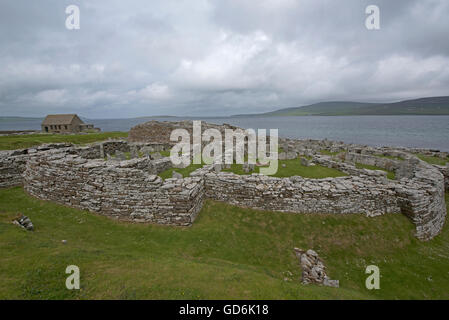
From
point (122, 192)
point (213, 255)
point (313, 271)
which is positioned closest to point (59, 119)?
point (122, 192)

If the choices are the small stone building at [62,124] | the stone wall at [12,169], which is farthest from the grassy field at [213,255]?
the small stone building at [62,124]

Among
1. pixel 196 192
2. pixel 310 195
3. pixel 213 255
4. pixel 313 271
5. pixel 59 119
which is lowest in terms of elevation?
pixel 313 271

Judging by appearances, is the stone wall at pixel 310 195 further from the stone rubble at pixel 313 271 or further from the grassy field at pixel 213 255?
the stone rubble at pixel 313 271

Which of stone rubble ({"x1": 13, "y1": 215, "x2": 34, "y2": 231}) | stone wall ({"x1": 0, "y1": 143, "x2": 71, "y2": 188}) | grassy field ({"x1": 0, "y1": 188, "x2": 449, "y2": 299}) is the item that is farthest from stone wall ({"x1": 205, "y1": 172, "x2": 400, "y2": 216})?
stone wall ({"x1": 0, "y1": 143, "x2": 71, "y2": 188})

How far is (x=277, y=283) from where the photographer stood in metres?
5.32

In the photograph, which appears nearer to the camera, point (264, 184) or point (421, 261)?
point (421, 261)

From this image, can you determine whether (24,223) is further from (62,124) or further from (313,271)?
(62,124)

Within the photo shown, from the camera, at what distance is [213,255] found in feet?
26.5

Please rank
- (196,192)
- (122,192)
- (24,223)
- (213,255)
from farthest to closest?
1. (196,192)
2. (122,192)
3. (213,255)
4. (24,223)

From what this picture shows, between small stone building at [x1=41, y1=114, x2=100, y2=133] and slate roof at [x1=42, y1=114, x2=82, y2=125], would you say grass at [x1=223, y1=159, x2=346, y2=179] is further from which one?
slate roof at [x1=42, y1=114, x2=82, y2=125]

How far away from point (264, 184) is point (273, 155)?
1024 cm

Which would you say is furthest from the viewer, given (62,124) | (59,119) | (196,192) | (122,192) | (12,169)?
(59,119)
